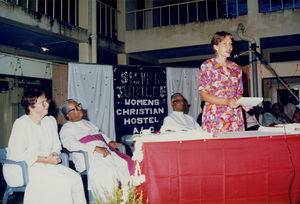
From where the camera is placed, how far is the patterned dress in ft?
7.13

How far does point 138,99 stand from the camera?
229 inches

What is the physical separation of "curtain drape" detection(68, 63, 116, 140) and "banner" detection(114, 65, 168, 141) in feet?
0.41

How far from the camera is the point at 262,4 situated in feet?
29.0

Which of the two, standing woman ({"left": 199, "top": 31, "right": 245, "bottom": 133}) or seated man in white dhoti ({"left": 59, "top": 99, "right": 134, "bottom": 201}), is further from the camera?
seated man in white dhoti ({"left": 59, "top": 99, "right": 134, "bottom": 201})

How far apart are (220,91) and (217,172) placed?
2.20 ft

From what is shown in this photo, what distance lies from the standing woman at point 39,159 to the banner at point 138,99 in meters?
2.81

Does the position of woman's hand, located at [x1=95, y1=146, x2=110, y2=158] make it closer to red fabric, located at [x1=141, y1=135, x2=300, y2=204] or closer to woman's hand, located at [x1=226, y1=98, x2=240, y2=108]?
red fabric, located at [x1=141, y1=135, x2=300, y2=204]

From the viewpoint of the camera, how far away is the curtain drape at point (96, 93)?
527cm

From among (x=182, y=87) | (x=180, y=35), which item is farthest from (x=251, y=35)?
(x=182, y=87)

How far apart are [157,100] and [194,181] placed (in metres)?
4.35

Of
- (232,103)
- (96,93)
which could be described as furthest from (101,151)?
(96,93)

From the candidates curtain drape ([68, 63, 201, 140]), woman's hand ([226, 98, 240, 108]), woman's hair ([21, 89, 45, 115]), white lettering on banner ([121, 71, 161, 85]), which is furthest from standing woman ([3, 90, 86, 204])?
white lettering on banner ([121, 71, 161, 85])

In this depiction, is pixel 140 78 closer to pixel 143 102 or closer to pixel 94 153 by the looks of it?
pixel 143 102

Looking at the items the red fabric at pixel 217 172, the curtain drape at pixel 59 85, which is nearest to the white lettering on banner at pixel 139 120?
the curtain drape at pixel 59 85
